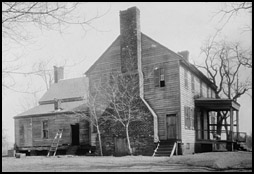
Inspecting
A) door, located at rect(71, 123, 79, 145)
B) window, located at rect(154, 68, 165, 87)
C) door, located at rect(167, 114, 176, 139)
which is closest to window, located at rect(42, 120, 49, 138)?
door, located at rect(71, 123, 79, 145)

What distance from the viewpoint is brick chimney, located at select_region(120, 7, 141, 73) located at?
86.4 ft

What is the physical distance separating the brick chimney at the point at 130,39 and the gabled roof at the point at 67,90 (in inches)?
387

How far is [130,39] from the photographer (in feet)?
87.1

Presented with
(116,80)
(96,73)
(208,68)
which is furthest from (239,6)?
(208,68)

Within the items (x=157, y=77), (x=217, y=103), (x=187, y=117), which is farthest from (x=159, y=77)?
(x=217, y=103)

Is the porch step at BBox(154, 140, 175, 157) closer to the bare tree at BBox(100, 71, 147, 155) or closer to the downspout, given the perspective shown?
the downspout

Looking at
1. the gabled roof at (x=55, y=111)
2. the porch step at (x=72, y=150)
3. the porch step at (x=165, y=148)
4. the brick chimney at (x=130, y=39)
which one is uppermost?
the brick chimney at (x=130, y=39)

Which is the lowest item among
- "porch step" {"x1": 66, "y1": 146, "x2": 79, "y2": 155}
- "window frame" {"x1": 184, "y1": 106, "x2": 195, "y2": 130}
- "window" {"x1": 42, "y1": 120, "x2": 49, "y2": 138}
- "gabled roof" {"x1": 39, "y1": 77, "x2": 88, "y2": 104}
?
"porch step" {"x1": 66, "y1": 146, "x2": 79, "y2": 155}

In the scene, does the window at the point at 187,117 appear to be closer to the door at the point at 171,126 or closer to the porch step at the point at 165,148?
the door at the point at 171,126

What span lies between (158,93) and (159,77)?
4.14 feet

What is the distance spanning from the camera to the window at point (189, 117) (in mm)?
25859

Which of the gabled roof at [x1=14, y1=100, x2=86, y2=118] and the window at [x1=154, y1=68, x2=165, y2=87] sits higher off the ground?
the window at [x1=154, y1=68, x2=165, y2=87]

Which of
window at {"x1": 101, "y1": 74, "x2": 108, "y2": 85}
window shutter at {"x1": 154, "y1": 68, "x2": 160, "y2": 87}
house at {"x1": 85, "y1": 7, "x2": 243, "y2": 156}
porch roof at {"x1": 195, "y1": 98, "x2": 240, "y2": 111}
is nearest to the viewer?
house at {"x1": 85, "y1": 7, "x2": 243, "y2": 156}

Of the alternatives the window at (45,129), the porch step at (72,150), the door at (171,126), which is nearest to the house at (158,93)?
the door at (171,126)
